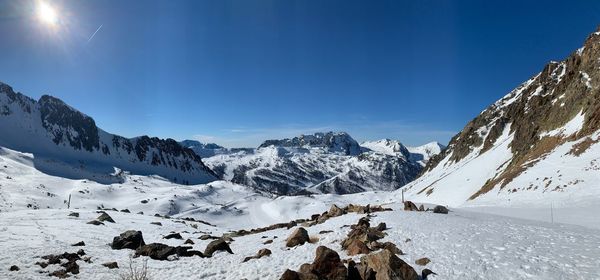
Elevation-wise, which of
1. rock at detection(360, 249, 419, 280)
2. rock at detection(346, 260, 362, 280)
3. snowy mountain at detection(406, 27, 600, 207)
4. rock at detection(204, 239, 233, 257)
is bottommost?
rock at detection(204, 239, 233, 257)

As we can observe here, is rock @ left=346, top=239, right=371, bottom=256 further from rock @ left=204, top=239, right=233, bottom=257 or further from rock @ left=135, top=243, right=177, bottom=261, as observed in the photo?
rock @ left=135, top=243, right=177, bottom=261

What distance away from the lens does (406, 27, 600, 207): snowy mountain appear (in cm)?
4377

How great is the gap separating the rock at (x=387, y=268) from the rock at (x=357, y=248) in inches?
113

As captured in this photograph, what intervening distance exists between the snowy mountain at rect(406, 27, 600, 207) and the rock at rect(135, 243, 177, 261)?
1415 inches

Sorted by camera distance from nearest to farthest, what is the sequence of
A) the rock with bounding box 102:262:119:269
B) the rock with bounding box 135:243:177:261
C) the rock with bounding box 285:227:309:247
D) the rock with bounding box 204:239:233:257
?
1. the rock with bounding box 102:262:119:269
2. the rock with bounding box 285:227:309:247
3. the rock with bounding box 135:243:177:261
4. the rock with bounding box 204:239:233:257

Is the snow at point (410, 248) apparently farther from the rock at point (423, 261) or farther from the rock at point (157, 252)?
the rock at point (157, 252)

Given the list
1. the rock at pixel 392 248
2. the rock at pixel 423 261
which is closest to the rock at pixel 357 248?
the rock at pixel 392 248

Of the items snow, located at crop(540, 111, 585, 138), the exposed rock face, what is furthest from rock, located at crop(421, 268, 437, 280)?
snow, located at crop(540, 111, 585, 138)

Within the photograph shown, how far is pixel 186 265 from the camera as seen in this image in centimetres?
2158

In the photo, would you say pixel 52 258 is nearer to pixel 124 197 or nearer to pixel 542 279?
pixel 542 279

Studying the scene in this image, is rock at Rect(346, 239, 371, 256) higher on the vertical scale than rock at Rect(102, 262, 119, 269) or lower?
higher

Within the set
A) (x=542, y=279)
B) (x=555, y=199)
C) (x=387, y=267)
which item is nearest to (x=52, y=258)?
(x=387, y=267)

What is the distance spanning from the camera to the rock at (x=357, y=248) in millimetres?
19000

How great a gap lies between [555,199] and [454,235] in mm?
27036
